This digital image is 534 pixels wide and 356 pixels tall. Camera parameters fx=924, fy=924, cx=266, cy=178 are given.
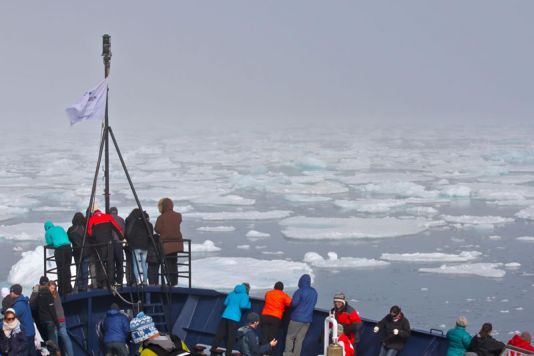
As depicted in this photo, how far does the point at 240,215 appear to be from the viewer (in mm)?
30891

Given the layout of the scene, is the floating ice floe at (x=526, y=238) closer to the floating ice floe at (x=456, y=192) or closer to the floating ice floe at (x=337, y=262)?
the floating ice floe at (x=337, y=262)

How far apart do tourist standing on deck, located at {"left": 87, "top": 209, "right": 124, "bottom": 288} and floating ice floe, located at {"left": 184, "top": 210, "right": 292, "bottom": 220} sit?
861 inches

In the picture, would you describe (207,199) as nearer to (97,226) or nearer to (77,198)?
(77,198)

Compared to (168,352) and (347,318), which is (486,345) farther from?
(168,352)

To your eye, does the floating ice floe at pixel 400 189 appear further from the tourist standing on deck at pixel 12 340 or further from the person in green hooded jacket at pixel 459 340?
the tourist standing on deck at pixel 12 340

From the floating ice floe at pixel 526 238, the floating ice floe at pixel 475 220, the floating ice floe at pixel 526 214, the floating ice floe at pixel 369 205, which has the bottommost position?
the floating ice floe at pixel 526 238

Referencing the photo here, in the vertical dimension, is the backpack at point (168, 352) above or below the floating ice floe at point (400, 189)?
below

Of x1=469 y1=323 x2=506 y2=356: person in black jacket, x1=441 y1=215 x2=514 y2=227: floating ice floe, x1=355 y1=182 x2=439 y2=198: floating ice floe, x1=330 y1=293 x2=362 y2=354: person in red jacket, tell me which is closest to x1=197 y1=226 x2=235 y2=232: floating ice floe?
x1=441 y1=215 x2=514 y2=227: floating ice floe

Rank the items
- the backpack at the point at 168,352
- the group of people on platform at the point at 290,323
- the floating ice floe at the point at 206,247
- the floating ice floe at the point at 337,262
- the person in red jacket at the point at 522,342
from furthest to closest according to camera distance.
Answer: the floating ice floe at the point at 206,247 → the floating ice floe at the point at 337,262 → the group of people on platform at the point at 290,323 → the person in red jacket at the point at 522,342 → the backpack at the point at 168,352

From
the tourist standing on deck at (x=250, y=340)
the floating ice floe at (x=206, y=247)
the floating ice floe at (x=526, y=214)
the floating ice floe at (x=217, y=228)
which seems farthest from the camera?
the floating ice floe at (x=526, y=214)

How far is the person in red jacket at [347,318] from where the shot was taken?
7.39 metres

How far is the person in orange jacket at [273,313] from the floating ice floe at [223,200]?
26264 millimetres

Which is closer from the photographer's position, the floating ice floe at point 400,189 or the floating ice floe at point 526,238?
the floating ice floe at point 526,238

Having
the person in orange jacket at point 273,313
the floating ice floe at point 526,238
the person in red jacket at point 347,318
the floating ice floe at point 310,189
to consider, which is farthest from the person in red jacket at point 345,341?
the floating ice floe at point 310,189
